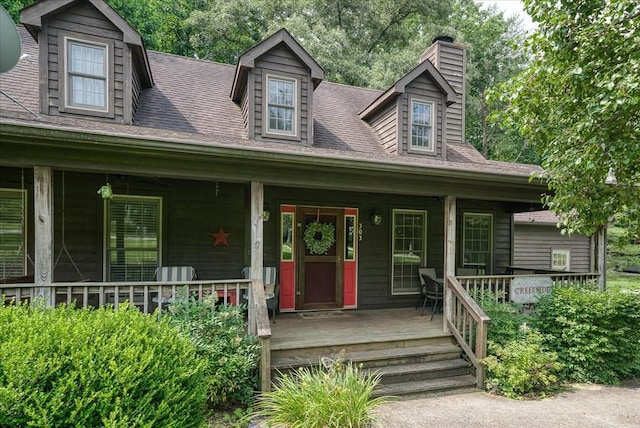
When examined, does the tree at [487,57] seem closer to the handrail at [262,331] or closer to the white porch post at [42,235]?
the handrail at [262,331]

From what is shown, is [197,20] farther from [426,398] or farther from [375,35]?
[426,398]

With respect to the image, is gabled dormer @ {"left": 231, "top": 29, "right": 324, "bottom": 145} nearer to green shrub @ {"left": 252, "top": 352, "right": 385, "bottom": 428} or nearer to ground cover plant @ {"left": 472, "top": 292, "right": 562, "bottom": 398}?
ground cover plant @ {"left": 472, "top": 292, "right": 562, "bottom": 398}

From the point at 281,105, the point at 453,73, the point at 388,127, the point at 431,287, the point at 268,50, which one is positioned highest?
the point at 453,73

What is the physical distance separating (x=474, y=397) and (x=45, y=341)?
177 inches

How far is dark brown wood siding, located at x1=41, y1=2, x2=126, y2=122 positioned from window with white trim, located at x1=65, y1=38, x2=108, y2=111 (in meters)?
0.09

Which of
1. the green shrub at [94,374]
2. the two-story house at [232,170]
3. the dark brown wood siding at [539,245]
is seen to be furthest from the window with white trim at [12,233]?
the dark brown wood siding at [539,245]

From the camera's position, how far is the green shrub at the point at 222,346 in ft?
12.8

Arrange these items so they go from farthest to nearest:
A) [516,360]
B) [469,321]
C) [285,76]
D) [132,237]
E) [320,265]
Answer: [320,265]
[285,76]
[132,237]
[469,321]
[516,360]

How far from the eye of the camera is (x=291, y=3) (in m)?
16.8

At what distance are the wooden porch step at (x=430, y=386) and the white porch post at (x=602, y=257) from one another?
340 centimetres

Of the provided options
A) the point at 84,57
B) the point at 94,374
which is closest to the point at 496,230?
the point at 94,374

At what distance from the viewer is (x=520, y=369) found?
4.68 m

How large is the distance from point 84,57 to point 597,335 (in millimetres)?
8612

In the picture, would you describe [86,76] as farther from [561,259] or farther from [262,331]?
[561,259]
